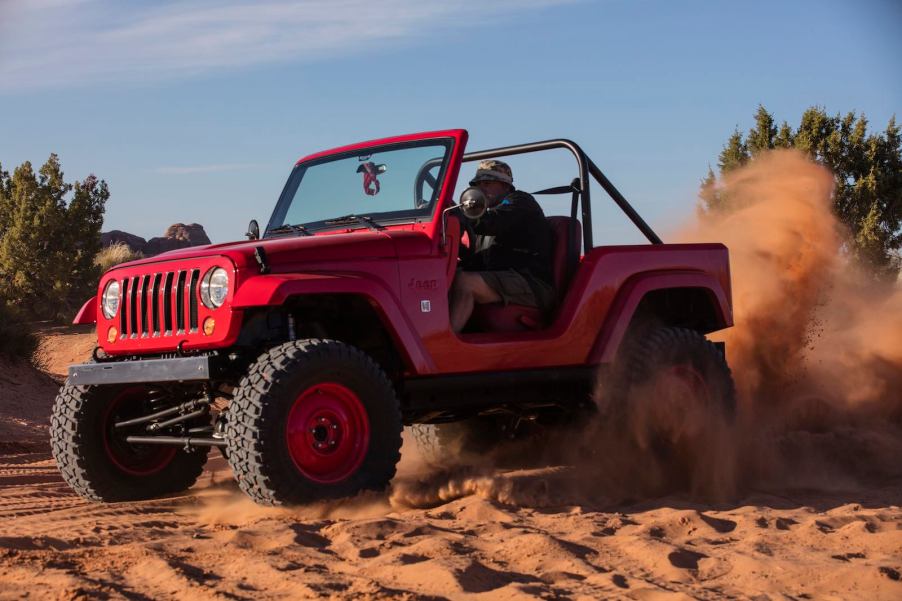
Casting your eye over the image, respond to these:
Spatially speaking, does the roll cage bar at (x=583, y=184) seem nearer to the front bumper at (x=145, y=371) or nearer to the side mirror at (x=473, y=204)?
the side mirror at (x=473, y=204)

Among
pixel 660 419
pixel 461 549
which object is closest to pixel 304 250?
pixel 461 549

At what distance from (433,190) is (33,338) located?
32.7ft

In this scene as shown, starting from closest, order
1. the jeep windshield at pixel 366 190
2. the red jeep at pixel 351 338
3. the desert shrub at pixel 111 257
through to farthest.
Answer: the red jeep at pixel 351 338
the jeep windshield at pixel 366 190
the desert shrub at pixel 111 257

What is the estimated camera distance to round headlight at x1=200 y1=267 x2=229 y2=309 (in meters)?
5.62

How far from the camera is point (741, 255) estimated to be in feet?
33.1

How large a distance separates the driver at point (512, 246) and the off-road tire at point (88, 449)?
2101 millimetres

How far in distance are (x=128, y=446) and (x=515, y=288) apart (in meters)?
2.51

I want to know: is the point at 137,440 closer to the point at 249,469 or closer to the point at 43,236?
the point at 249,469

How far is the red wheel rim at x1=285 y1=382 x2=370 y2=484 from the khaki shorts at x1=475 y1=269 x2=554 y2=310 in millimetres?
1420

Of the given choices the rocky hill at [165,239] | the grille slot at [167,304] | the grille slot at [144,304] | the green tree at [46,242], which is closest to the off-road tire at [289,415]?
the grille slot at [167,304]

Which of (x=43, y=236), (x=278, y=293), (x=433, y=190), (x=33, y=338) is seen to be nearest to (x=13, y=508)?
(x=278, y=293)

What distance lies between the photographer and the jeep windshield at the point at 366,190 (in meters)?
6.69

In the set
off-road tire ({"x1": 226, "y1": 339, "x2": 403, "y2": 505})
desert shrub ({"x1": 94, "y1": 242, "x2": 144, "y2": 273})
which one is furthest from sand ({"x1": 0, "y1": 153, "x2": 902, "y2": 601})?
desert shrub ({"x1": 94, "y1": 242, "x2": 144, "y2": 273})

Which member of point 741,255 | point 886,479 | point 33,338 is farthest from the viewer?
point 33,338
